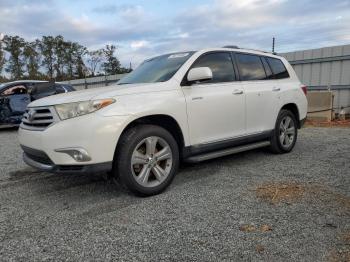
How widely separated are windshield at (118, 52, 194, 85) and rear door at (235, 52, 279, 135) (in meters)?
1.05

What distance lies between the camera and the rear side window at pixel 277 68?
6273mm

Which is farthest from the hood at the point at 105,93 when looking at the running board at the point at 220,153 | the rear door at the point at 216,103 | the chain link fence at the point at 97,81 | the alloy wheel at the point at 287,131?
the chain link fence at the point at 97,81

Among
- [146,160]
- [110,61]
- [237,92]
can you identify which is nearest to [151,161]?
[146,160]

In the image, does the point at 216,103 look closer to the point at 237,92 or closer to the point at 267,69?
the point at 237,92

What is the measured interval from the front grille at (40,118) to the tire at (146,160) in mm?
795

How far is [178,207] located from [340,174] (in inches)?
98.9

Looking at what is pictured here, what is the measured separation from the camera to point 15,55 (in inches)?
1704

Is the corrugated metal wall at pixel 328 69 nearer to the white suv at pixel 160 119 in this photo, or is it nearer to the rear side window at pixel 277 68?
the rear side window at pixel 277 68

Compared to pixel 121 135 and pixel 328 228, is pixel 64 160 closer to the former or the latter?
pixel 121 135

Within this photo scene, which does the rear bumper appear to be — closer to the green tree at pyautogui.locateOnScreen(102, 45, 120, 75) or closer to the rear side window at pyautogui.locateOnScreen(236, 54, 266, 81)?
the rear side window at pyautogui.locateOnScreen(236, 54, 266, 81)

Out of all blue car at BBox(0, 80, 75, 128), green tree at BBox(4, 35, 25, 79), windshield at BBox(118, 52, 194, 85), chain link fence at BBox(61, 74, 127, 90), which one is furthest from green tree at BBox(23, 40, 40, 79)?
windshield at BBox(118, 52, 194, 85)

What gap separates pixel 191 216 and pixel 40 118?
2033mm

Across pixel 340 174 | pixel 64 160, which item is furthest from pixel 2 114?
pixel 340 174

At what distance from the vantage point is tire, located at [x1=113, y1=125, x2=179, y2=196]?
395 centimetres
